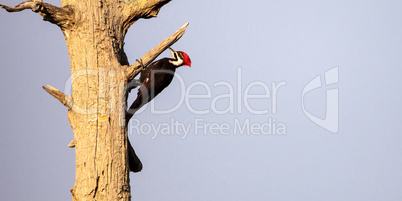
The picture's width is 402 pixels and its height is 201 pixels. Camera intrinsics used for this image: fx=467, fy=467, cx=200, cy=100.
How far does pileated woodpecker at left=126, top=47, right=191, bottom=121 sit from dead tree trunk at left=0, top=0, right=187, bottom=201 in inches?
34.4

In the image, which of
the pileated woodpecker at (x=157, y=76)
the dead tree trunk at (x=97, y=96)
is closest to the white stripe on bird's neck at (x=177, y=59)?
the pileated woodpecker at (x=157, y=76)

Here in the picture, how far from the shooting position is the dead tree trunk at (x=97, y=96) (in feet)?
12.0

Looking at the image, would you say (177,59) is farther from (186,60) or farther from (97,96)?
(97,96)

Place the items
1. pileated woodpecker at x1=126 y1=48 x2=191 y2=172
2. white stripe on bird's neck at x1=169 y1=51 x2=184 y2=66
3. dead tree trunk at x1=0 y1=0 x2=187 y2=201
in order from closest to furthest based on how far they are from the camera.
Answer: dead tree trunk at x1=0 y1=0 x2=187 y2=201 < pileated woodpecker at x1=126 y1=48 x2=191 y2=172 < white stripe on bird's neck at x1=169 y1=51 x2=184 y2=66

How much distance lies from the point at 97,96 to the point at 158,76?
1.35 meters

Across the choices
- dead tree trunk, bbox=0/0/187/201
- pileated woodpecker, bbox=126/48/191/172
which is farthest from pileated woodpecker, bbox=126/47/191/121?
dead tree trunk, bbox=0/0/187/201

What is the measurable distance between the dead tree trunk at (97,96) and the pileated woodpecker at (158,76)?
34.4 inches

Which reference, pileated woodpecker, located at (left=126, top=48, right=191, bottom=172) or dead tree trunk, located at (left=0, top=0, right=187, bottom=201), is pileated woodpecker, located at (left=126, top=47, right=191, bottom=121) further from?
dead tree trunk, located at (left=0, top=0, right=187, bottom=201)

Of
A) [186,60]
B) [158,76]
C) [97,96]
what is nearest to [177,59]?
[186,60]

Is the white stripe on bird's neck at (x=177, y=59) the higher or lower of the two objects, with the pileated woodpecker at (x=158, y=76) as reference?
higher

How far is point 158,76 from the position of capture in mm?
5000

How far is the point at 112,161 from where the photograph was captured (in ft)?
12.1

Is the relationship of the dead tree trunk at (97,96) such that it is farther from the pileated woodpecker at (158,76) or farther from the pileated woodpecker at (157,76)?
the pileated woodpecker at (158,76)

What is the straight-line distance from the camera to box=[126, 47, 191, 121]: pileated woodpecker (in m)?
4.82
